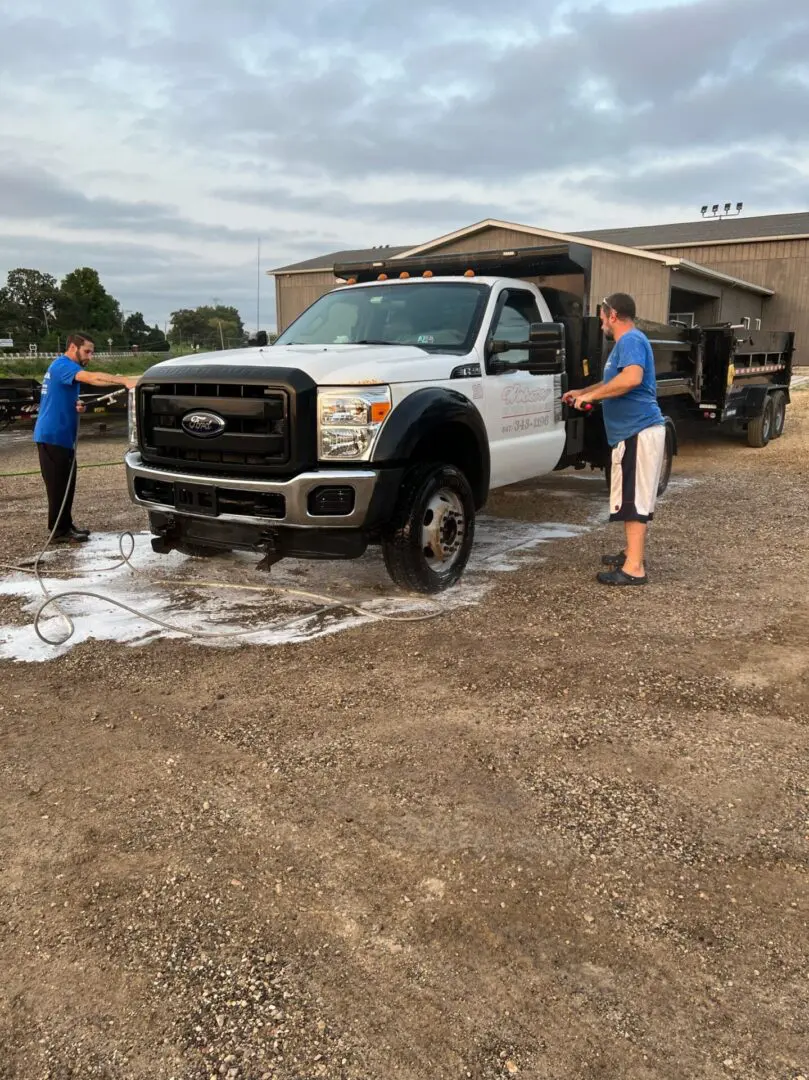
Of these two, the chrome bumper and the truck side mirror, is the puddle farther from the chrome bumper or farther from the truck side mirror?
the truck side mirror

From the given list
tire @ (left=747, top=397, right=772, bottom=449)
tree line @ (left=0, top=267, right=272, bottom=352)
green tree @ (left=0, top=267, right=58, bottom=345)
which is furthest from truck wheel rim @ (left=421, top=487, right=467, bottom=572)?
green tree @ (left=0, top=267, right=58, bottom=345)

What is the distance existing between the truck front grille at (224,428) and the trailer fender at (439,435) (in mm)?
596

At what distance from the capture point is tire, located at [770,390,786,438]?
13875 mm

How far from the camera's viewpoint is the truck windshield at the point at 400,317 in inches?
228

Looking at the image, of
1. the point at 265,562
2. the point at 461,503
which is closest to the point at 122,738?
the point at 265,562

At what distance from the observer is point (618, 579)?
5578 millimetres

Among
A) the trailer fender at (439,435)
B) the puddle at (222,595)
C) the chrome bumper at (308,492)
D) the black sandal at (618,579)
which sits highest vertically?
the trailer fender at (439,435)

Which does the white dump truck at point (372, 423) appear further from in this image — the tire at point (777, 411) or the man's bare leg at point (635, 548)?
the tire at point (777, 411)

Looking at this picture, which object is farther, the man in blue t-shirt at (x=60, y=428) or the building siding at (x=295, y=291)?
the building siding at (x=295, y=291)

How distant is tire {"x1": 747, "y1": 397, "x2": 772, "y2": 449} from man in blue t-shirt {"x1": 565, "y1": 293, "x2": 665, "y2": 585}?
8.43 meters

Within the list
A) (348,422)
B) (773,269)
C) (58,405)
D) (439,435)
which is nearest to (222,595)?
(348,422)

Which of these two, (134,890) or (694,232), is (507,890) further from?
(694,232)

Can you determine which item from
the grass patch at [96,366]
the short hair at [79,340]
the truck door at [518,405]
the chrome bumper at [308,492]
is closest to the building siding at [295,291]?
the grass patch at [96,366]

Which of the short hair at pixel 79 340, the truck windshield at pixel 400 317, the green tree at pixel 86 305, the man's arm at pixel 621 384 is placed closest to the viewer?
the man's arm at pixel 621 384
